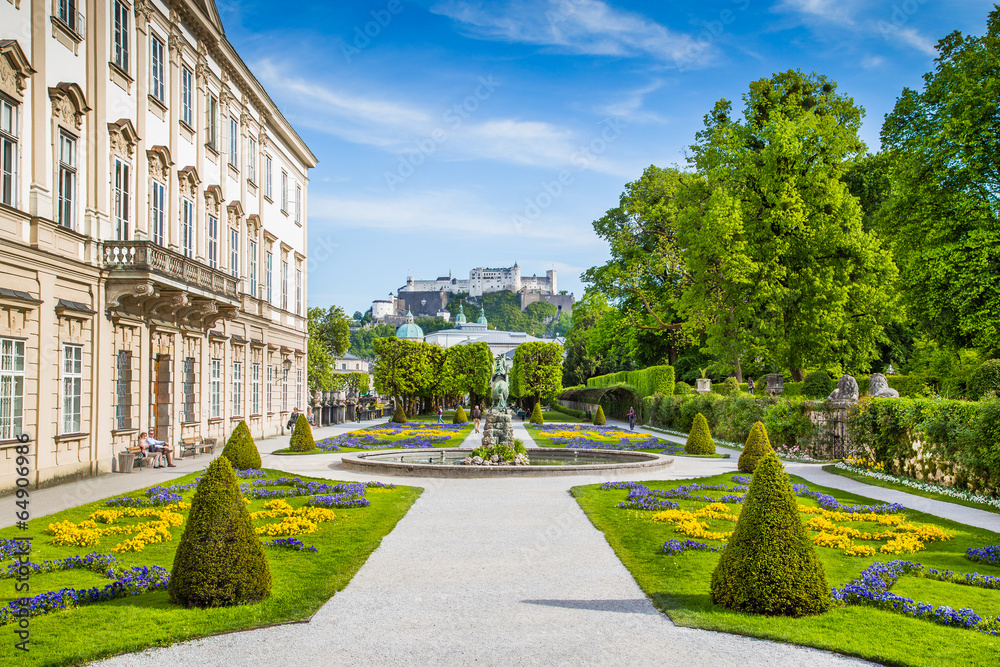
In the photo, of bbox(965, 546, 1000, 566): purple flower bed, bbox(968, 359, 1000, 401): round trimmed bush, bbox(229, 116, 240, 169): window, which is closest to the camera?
bbox(965, 546, 1000, 566): purple flower bed

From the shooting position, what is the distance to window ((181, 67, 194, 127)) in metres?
24.5

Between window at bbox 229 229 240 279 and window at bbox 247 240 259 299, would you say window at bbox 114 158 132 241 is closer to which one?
window at bbox 229 229 240 279

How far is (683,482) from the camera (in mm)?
18031

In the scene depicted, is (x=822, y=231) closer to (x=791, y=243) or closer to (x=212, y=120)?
(x=791, y=243)

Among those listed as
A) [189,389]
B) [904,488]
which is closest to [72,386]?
[189,389]

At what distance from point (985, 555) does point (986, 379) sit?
16.6 m

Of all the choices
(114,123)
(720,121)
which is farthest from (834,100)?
(114,123)

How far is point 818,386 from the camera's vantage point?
100.0 ft

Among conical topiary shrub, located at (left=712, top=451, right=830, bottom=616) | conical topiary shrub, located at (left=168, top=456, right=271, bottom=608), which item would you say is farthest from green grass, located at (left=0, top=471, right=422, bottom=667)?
conical topiary shrub, located at (left=712, top=451, right=830, bottom=616)

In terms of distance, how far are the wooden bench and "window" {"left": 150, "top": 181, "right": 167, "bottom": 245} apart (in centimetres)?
634

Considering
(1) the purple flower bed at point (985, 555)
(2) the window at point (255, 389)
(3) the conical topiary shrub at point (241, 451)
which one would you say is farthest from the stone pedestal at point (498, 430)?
(1) the purple flower bed at point (985, 555)

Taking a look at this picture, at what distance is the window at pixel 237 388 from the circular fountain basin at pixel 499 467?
8.02 meters

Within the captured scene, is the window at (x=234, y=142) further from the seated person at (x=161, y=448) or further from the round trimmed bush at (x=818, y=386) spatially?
the round trimmed bush at (x=818, y=386)

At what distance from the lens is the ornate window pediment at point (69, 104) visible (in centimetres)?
1675
